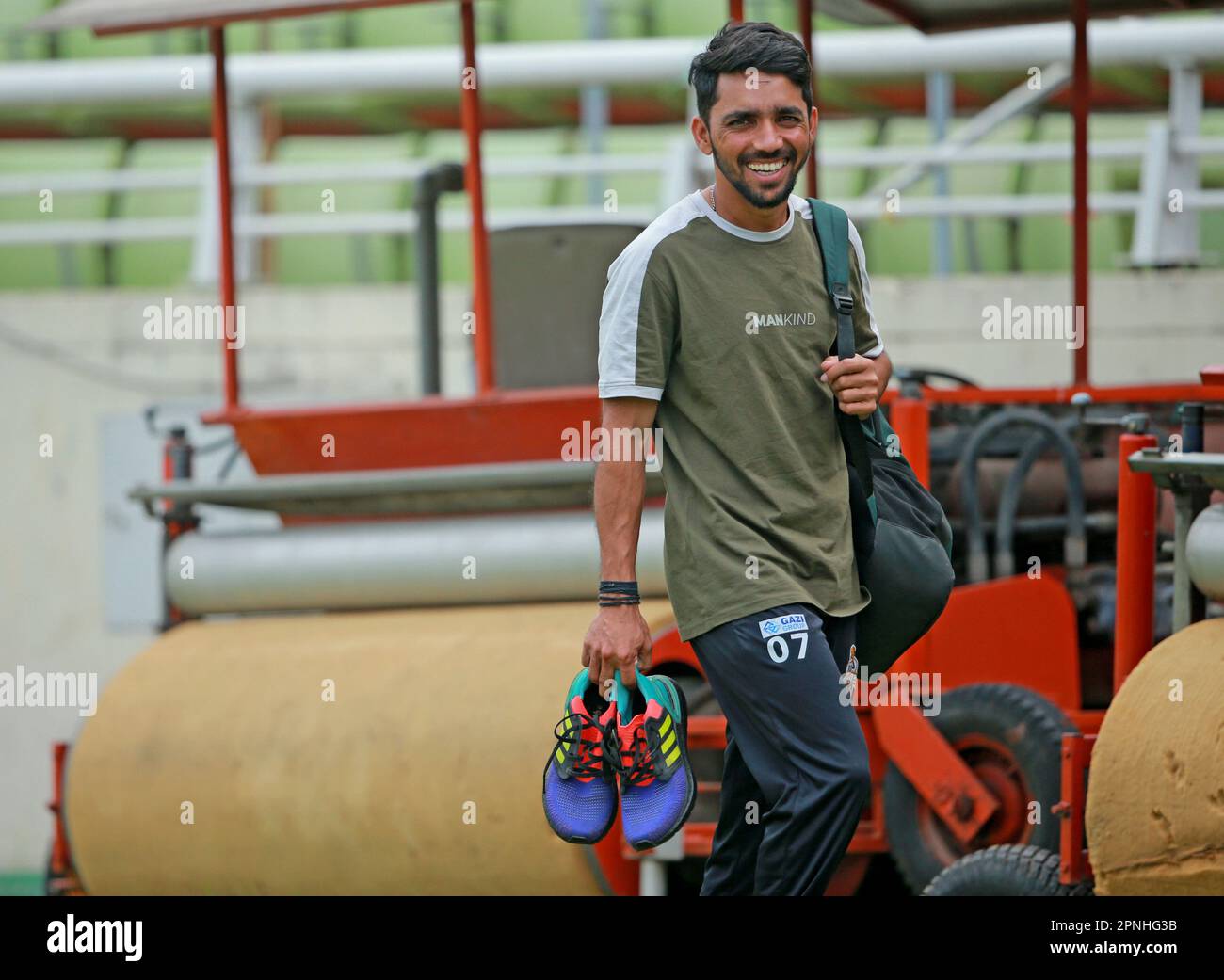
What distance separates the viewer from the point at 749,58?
411 cm

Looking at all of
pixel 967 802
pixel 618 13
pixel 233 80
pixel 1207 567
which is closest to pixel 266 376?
pixel 233 80

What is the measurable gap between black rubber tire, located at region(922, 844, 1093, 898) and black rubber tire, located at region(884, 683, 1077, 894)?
257 mm

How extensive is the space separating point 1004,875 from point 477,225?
8.35 feet

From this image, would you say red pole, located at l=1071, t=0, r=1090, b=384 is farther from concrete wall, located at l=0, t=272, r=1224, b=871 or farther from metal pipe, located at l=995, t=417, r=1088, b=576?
concrete wall, located at l=0, t=272, r=1224, b=871

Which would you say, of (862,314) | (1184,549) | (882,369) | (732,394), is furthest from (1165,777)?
(732,394)

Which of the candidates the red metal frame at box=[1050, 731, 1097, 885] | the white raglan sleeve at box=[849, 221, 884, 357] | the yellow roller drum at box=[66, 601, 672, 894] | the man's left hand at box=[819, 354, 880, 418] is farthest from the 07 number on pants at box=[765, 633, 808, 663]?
the yellow roller drum at box=[66, 601, 672, 894]

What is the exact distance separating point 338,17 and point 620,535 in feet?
31.1

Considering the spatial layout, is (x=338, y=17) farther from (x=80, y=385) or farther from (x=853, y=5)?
(x=853, y=5)

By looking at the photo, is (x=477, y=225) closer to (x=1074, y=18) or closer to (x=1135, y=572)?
(x=1074, y=18)

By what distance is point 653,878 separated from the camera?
20.1 feet

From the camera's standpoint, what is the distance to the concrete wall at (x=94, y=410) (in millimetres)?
10148

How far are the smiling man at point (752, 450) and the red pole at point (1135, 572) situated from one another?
1.18m

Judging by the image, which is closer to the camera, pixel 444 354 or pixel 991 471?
pixel 991 471

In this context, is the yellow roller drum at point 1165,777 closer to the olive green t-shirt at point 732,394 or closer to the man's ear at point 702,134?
the olive green t-shirt at point 732,394
